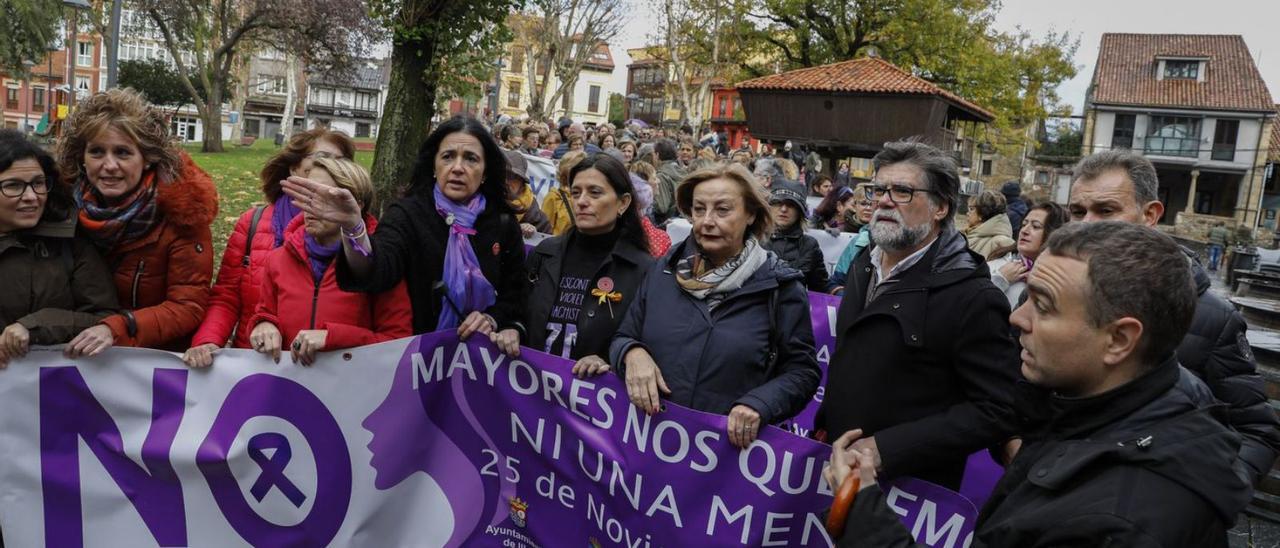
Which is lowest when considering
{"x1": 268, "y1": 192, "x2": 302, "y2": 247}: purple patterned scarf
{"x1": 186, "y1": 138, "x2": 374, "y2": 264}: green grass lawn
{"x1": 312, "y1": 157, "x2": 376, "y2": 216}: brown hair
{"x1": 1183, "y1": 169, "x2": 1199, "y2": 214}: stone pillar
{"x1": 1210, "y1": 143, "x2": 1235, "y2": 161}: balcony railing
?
{"x1": 186, "y1": 138, "x2": 374, "y2": 264}: green grass lawn

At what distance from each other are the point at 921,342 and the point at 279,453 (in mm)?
2485

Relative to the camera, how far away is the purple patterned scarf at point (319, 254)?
11.0 feet

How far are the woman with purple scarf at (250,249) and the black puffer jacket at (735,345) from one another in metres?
1.71

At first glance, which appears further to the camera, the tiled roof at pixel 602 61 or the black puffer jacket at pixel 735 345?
the tiled roof at pixel 602 61

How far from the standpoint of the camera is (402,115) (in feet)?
30.6

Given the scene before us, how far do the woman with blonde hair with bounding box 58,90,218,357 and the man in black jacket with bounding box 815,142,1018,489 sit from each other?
8.48 ft

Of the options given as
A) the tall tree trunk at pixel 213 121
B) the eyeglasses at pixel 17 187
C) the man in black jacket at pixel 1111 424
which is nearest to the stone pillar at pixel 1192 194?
the tall tree trunk at pixel 213 121

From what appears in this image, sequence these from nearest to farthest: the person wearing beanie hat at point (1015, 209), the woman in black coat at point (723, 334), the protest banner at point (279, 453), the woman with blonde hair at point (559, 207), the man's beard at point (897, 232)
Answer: the man's beard at point (897, 232) < the woman in black coat at point (723, 334) < the protest banner at point (279, 453) < the woman with blonde hair at point (559, 207) < the person wearing beanie hat at point (1015, 209)

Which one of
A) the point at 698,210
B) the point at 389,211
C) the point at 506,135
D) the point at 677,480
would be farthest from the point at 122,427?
the point at 506,135

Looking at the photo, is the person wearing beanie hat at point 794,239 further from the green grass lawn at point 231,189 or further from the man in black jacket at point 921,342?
the green grass lawn at point 231,189

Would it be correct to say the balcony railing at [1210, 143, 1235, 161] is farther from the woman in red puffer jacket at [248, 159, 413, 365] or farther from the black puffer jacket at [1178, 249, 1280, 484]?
the woman in red puffer jacket at [248, 159, 413, 365]

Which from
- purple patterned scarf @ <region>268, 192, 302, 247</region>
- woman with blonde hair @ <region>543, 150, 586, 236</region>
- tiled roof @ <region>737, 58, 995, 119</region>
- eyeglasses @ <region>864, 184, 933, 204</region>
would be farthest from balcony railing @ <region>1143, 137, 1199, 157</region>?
purple patterned scarf @ <region>268, 192, 302, 247</region>

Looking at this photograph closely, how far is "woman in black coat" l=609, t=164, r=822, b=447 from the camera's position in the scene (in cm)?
301

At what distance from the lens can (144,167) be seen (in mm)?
3424
